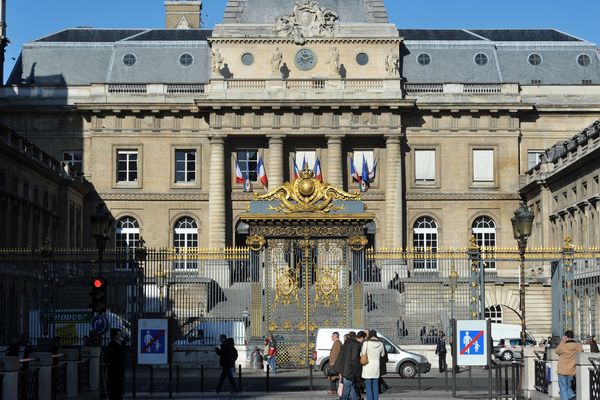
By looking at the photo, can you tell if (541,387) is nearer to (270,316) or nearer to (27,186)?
(270,316)

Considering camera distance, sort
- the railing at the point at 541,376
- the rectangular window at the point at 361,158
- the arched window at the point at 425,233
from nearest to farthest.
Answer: the railing at the point at 541,376
the rectangular window at the point at 361,158
the arched window at the point at 425,233

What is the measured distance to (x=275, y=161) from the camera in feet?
246

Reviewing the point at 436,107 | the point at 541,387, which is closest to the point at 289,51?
the point at 436,107

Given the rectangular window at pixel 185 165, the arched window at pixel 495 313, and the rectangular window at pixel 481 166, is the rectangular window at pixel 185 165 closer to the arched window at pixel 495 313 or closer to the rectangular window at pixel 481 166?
the rectangular window at pixel 481 166

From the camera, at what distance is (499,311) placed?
6675 centimetres

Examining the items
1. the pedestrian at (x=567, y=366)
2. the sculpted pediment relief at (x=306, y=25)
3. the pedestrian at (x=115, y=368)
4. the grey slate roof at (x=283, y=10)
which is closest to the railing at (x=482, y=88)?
the grey slate roof at (x=283, y=10)

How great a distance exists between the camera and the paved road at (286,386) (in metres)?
33.1

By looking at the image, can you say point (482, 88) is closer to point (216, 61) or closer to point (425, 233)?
point (425, 233)

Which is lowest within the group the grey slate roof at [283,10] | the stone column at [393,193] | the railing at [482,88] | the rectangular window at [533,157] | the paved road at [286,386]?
the paved road at [286,386]

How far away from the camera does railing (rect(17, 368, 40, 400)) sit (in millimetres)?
24702

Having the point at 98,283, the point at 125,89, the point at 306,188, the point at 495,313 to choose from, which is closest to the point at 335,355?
the point at 98,283

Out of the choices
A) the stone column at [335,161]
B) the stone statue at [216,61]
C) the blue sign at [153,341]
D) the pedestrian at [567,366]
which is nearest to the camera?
the pedestrian at [567,366]

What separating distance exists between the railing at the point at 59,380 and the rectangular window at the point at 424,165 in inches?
1951

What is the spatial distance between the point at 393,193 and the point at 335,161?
3483 mm
